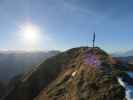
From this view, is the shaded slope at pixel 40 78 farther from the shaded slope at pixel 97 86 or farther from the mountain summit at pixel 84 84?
the shaded slope at pixel 97 86

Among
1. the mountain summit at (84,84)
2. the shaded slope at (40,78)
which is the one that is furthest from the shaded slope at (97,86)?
the shaded slope at (40,78)

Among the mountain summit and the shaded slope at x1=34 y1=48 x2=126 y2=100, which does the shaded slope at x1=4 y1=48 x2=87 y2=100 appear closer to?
the mountain summit

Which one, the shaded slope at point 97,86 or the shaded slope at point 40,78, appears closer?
the shaded slope at point 97,86

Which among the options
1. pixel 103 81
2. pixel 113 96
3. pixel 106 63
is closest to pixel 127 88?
pixel 113 96

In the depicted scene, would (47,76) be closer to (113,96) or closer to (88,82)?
(88,82)

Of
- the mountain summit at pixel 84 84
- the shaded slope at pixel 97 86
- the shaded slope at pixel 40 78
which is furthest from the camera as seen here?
the shaded slope at pixel 40 78

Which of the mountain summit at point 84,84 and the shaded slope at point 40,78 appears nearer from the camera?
the mountain summit at point 84,84

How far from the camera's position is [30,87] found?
48.6m

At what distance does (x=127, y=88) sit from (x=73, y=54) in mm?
36804

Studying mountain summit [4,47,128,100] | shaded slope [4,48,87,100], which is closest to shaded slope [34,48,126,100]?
mountain summit [4,47,128,100]

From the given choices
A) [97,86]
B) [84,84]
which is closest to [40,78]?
[84,84]

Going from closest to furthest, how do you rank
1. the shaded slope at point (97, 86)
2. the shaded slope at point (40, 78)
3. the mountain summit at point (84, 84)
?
the shaded slope at point (97, 86) < the mountain summit at point (84, 84) < the shaded slope at point (40, 78)

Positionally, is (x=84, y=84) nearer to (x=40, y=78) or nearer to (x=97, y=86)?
(x=97, y=86)

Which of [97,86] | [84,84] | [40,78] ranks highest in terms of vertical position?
[97,86]
